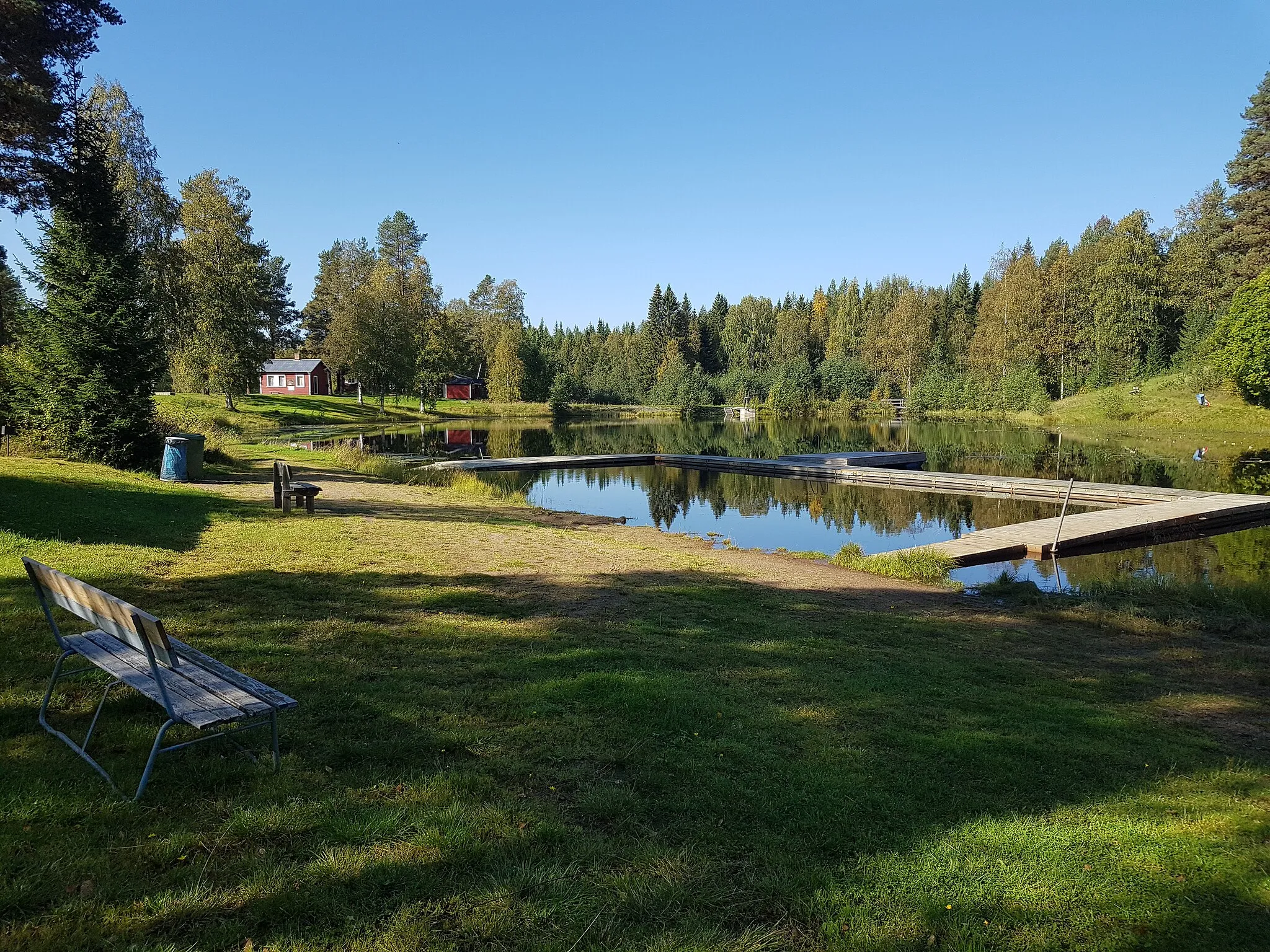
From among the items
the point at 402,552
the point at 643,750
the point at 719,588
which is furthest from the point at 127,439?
the point at 643,750

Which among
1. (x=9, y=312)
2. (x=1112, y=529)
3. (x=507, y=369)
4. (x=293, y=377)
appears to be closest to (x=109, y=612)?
(x=1112, y=529)

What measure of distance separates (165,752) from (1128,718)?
250 inches

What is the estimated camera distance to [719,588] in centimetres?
977

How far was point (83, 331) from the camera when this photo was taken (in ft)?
54.5

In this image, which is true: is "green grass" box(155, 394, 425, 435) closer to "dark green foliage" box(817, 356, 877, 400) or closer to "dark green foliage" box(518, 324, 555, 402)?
"dark green foliage" box(518, 324, 555, 402)

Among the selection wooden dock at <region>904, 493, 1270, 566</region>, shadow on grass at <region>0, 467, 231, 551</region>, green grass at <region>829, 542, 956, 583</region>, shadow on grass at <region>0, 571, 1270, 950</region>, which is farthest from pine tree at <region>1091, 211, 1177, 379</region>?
shadow on grass at <region>0, 467, 231, 551</region>

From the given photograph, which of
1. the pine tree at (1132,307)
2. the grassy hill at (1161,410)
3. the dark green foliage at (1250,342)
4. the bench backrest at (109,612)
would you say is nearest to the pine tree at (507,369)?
the grassy hill at (1161,410)

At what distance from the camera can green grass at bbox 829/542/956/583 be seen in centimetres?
1245

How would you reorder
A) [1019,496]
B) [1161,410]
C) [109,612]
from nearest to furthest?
1. [109,612]
2. [1019,496]
3. [1161,410]

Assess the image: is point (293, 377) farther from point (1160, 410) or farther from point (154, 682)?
point (154, 682)

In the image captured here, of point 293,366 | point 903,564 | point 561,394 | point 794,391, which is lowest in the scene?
point 903,564

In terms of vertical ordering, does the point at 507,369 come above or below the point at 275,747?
above

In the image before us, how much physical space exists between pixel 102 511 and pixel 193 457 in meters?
6.15

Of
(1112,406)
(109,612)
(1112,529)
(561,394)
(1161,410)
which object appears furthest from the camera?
(561,394)
